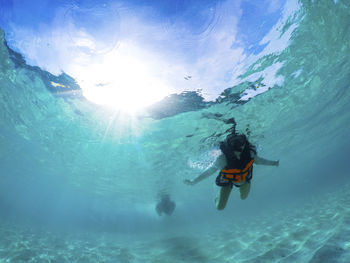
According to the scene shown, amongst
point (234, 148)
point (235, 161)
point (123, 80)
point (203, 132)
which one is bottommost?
point (235, 161)

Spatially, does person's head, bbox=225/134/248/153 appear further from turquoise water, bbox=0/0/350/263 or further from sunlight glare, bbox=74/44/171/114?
sunlight glare, bbox=74/44/171/114

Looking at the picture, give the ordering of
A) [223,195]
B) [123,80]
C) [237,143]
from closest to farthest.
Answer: [237,143]
[223,195]
[123,80]

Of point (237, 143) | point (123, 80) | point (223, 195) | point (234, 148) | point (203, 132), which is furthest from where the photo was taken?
point (203, 132)

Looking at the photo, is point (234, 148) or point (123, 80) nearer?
point (234, 148)

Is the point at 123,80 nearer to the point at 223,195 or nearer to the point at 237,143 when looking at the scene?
the point at 237,143

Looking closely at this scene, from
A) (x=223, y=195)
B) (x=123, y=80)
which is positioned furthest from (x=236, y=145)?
(x=123, y=80)

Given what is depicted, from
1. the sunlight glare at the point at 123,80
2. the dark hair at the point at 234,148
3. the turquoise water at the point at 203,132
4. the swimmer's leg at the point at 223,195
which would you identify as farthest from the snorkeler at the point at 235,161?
the sunlight glare at the point at 123,80

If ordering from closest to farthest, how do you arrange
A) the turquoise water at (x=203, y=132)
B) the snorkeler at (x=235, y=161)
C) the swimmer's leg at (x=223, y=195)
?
the snorkeler at (x=235, y=161)
the swimmer's leg at (x=223, y=195)
the turquoise water at (x=203, y=132)

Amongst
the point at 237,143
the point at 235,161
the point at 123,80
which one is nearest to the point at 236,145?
the point at 237,143

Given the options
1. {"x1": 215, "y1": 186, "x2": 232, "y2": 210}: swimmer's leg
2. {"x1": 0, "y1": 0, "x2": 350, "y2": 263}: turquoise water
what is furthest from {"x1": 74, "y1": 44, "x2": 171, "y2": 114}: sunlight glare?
{"x1": 215, "y1": 186, "x2": 232, "y2": 210}: swimmer's leg

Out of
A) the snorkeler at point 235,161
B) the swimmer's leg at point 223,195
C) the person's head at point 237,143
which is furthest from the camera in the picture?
the swimmer's leg at point 223,195

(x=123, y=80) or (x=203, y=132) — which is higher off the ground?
(x=203, y=132)

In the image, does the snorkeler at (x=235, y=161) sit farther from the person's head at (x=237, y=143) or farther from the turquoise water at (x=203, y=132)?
the turquoise water at (x=203, y=132)

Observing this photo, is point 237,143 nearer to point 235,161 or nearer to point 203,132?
point 235,161
